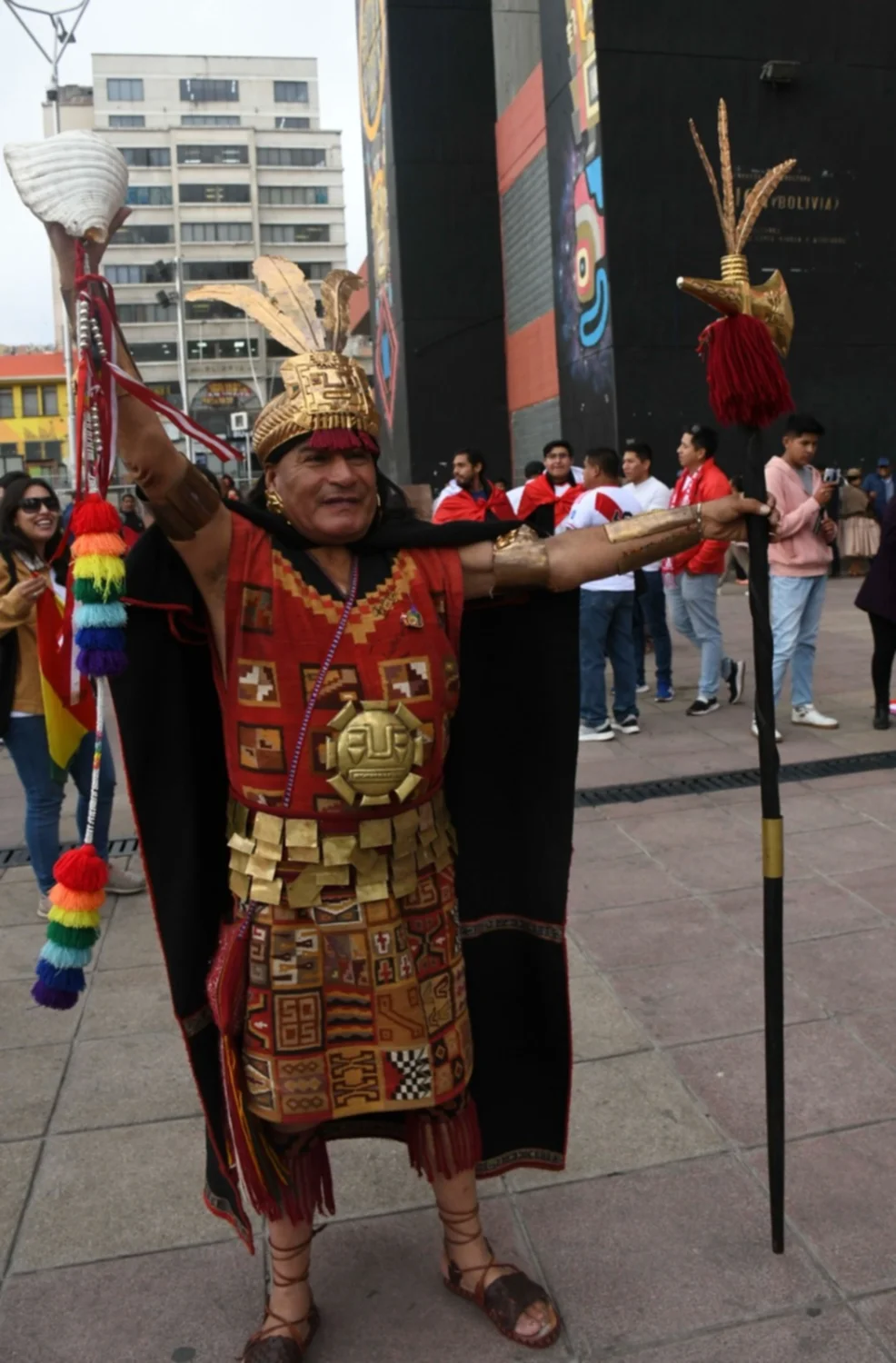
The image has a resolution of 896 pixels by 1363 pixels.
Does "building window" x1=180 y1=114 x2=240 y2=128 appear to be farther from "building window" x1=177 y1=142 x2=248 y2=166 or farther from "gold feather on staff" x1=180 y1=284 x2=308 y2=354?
"gold feather on staff" x1=180 y1=284 x2=308 y2=354

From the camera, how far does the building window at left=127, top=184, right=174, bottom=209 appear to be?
69625 millimetres

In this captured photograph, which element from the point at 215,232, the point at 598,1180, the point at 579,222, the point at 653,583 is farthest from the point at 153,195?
the point at 598,1180

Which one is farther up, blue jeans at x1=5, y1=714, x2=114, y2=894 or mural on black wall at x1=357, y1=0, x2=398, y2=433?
mural on black wall at x1=357, y1=0, x2=398, y2=433

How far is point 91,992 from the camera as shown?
12.7ft

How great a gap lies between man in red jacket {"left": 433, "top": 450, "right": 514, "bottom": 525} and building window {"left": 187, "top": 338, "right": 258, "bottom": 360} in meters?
63.0

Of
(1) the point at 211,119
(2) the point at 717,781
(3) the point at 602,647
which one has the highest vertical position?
(1) the point at 211,119

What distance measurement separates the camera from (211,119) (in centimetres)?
7588

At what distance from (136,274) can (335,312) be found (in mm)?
74493

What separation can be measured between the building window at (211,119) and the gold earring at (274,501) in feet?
270

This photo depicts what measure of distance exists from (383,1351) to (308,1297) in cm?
18

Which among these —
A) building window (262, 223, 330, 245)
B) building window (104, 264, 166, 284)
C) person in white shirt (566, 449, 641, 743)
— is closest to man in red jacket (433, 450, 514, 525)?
person in white shirt (566, 449, 641, 743)

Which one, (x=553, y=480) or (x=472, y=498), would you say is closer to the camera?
(x=472, y=498)

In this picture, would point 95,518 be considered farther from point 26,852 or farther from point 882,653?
point 882,653

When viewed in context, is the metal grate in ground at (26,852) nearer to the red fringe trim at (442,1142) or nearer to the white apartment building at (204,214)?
the red fringe trim at (442,1142)
